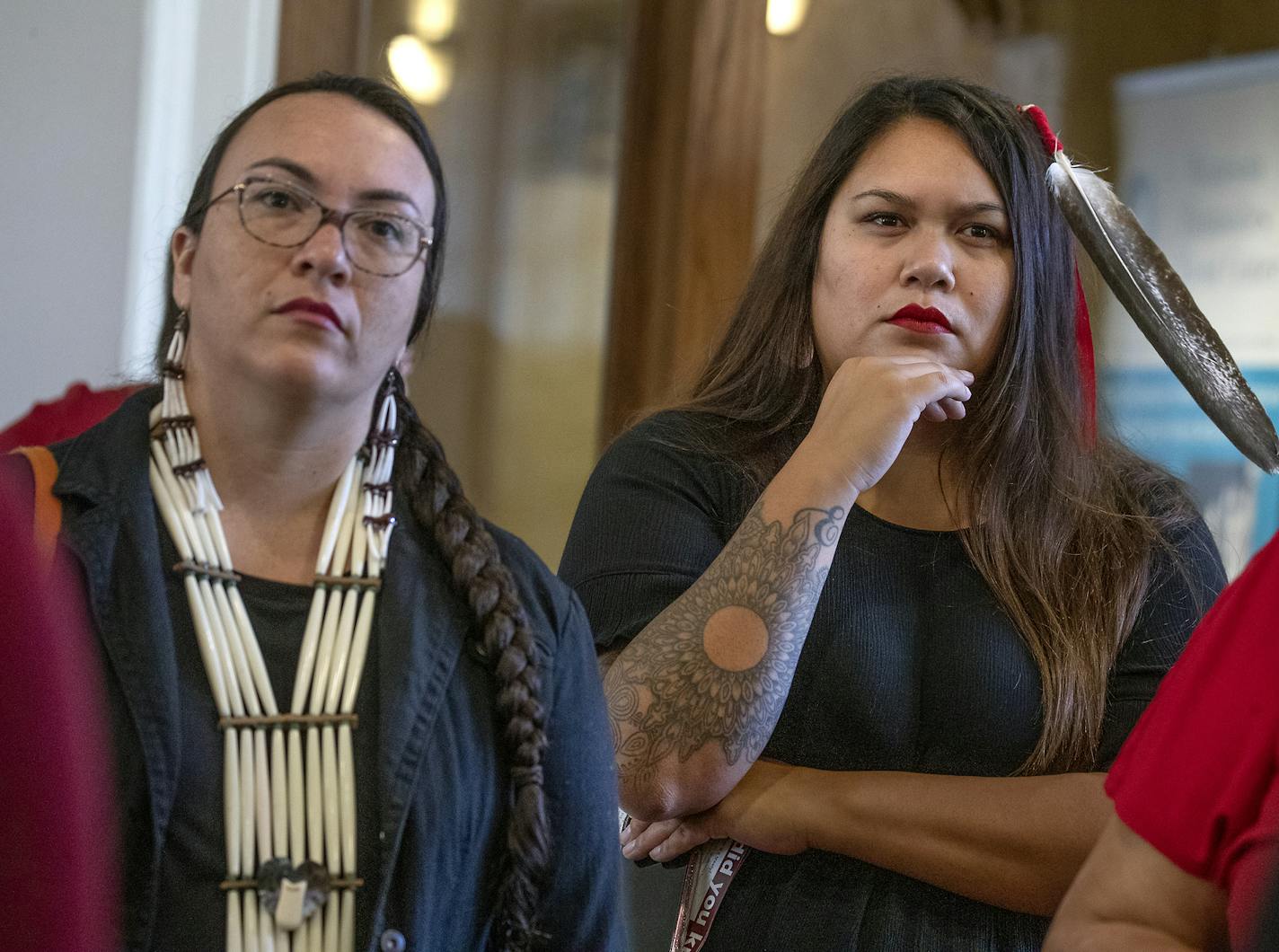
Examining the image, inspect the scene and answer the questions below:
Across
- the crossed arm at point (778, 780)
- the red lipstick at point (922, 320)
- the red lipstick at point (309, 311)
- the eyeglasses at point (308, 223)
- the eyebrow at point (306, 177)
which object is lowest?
the crossed arm at point (778, 780)

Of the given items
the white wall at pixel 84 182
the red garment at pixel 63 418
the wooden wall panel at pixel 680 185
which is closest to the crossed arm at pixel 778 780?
the red garment at pixel 63 418

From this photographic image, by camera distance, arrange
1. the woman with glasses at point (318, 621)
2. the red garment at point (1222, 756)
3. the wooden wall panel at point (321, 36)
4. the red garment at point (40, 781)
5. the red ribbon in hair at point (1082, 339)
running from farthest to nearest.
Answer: the wooden wall panel at point (321, 36), the red ribbon in hair at point (1082, 339), the woman with glasses at point (318, 621), the red garment at point (1222, 756), the red garment at point (40, 781)

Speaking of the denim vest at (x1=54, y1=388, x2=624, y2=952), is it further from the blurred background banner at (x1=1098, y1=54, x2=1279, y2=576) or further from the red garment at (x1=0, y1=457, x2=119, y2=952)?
the blurred background banner at (x1=1098, y1=54, x2=1279, y2=576)

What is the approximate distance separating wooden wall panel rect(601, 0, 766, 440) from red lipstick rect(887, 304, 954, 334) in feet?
4.86

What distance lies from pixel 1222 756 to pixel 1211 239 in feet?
9.19

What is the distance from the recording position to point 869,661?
1.44 metres

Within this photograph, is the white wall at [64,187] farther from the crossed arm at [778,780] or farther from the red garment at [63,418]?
the crossed arm at [778,780]

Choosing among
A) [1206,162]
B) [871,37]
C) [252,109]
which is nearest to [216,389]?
[252,109]

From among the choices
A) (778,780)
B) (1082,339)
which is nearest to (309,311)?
(778,780)

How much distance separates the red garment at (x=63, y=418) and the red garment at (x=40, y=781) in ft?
3.81

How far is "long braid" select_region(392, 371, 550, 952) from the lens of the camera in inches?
44.8

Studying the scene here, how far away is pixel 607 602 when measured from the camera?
1.47 m

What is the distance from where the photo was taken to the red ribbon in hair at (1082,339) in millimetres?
1672

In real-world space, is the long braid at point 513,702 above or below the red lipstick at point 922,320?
below
